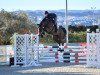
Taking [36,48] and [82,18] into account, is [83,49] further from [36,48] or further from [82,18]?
[82,18]

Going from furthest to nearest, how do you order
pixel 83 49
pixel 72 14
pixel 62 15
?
pixel 72 14, pixel 62 15, pixel 83 49

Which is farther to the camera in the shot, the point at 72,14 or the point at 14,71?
the point at 72,14

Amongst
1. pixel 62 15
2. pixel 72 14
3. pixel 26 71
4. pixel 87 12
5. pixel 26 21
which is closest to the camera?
pixel 26 71

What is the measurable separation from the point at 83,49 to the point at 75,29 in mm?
22597

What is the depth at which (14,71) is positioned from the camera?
1597 centimetres

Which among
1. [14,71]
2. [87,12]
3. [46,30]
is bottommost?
[14,71]

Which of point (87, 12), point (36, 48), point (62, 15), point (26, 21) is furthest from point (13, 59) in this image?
point (87, 12)

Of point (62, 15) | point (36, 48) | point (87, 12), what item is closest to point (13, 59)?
point (36, 48)

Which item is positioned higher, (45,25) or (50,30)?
(45,25)

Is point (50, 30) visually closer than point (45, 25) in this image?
No

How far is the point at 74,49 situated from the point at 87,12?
1264 inches

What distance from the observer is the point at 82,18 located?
44.8 meters

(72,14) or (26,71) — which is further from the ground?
(72,14)

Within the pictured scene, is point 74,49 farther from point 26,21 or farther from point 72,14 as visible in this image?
→ point 72,14
